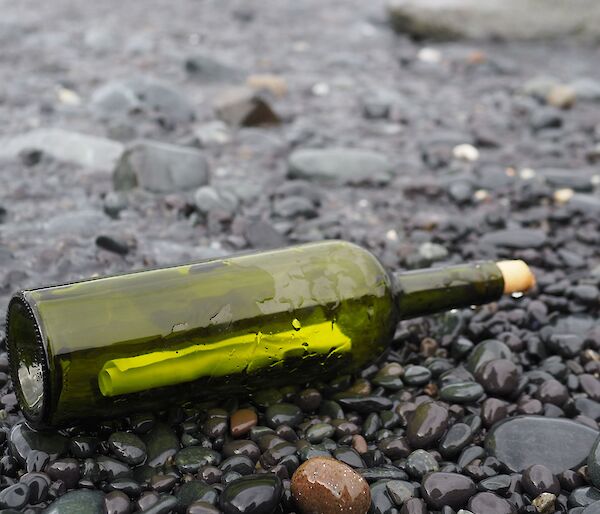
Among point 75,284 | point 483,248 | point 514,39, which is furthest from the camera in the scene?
point 514,39

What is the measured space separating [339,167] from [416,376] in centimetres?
156

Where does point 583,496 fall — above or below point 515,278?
below

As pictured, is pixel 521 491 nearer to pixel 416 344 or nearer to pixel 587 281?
pixel 416 344

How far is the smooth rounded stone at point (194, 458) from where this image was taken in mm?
1747

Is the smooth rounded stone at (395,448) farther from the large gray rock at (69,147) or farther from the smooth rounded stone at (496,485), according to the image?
the large gray rock at (69,147)

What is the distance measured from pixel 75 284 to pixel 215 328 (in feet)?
1.05

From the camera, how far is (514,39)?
598cm

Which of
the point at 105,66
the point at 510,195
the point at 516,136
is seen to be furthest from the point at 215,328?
the point at 105,66

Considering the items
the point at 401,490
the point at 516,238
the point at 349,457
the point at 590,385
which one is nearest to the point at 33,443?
the point at 349,457

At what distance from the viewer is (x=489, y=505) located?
1.67 metres

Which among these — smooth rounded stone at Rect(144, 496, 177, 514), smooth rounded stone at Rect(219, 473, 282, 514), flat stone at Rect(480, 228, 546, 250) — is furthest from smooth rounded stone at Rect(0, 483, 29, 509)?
flat stone at Rect(480, 228, 546, 250)

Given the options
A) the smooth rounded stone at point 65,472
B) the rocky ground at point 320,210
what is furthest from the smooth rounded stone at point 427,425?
the smooth rounded stone at point 65,472

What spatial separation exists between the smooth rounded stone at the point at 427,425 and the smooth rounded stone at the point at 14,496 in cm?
87

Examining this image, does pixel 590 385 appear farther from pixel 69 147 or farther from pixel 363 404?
pixel 69 147
